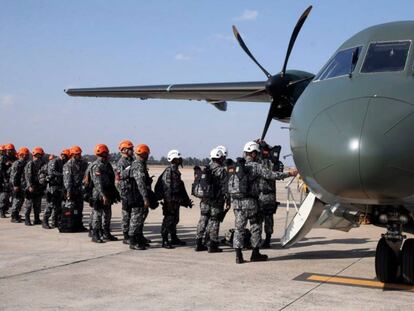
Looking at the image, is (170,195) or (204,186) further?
(170,195)

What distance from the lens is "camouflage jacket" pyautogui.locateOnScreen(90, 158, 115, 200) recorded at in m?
9.59

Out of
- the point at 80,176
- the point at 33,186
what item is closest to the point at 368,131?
the point at 80,176

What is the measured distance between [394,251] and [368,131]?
2.32 metres

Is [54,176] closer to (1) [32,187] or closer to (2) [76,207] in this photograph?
(1) [32,187]

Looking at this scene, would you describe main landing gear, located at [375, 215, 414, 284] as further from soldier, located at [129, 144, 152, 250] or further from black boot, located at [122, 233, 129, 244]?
black boot, located at [122, 233, 129, 244]

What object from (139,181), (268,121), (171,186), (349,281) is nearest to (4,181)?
(139,181)

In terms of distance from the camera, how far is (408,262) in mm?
5957

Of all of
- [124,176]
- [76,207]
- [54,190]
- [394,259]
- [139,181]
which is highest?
[124,176]

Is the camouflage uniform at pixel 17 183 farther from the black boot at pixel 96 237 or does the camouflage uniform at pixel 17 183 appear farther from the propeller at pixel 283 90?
the propeller at pixel 283 90

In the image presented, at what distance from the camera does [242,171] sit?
761 centimetres

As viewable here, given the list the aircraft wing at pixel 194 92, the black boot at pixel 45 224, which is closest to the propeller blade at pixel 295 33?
the aircraft wing at pixel 194 92

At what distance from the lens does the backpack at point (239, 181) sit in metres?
7.60

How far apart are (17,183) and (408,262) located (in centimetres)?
986

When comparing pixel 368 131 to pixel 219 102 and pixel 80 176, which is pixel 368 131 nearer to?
pixel 80 176
